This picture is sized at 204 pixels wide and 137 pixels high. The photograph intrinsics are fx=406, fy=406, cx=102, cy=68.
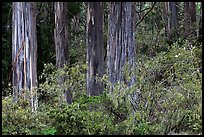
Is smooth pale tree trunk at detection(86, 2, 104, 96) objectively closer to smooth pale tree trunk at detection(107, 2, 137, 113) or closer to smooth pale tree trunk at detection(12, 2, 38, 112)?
smooth pale tree trunk at detection(107, 2, 137, 113)

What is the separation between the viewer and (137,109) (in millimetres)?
7816

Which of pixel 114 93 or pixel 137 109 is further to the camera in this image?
pixel 137 109

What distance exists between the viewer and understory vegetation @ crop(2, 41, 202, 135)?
692cm

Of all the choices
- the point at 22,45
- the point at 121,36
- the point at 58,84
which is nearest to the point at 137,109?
the point at 58,84

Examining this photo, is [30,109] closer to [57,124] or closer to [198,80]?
[57,124]

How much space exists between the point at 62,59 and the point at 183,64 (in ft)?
25.4

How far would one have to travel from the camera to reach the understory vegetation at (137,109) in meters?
6.92

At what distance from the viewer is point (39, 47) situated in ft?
57.0

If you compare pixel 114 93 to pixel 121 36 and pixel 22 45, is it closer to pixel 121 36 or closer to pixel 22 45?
pixel 22 45

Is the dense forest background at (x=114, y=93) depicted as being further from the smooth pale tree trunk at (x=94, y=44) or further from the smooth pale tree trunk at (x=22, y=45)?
the smooth pale tree trunk at (x=94, y=44)

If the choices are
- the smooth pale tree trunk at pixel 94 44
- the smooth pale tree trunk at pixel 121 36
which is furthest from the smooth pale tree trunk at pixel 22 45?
the smooth pale tree trunk at pixel 94 44

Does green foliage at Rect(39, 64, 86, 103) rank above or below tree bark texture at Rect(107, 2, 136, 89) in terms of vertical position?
below

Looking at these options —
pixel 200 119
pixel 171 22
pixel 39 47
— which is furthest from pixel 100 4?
pixel 171 22

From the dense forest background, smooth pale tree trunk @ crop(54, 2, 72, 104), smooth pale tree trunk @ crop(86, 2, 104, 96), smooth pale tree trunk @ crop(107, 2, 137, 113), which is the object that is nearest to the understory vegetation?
the dense forest background
